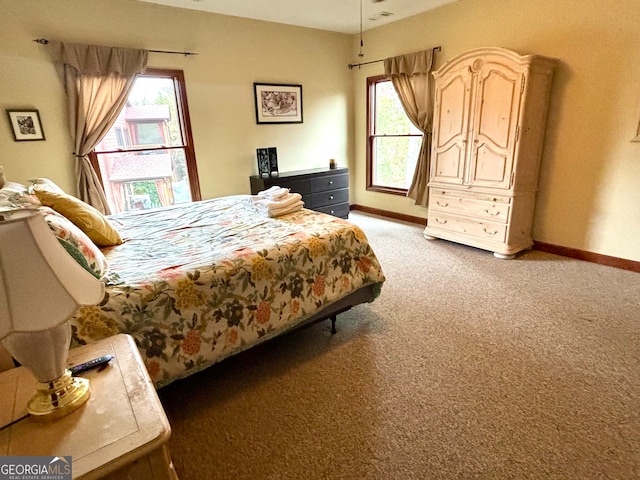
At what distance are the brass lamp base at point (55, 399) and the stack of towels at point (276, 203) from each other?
1.84 m

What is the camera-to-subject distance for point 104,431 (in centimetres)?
83

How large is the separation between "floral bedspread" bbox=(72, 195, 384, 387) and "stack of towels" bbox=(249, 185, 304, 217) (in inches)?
3.4

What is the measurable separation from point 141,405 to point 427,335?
1824 millimetres

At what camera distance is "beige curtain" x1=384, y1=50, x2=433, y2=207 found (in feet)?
13.9

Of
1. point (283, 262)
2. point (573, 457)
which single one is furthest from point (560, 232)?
point (283, 262)

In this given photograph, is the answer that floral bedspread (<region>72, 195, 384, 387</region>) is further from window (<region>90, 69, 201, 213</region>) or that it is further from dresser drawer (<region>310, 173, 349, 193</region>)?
dresser drawer (<region>310, 173, 349, 193</region>)

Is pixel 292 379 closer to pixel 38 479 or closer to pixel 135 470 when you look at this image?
pixel 135 470

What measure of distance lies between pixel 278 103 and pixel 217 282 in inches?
140

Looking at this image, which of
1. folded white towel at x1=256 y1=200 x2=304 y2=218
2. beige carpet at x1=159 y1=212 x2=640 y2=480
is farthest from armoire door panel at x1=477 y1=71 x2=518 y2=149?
folded white towel at x1=256 y1=200 x2=304 y2=218

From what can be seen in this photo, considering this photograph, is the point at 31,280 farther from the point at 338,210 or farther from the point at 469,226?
the point at 338,210

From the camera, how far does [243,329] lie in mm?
1801

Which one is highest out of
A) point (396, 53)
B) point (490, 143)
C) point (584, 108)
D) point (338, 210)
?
point (396, 53)

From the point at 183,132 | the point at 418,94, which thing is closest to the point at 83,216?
the point at 183,132
